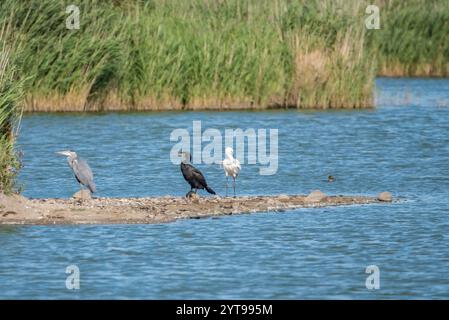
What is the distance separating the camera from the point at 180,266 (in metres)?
14.0

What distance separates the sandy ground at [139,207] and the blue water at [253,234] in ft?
1.01

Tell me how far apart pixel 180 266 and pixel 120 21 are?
1738cm

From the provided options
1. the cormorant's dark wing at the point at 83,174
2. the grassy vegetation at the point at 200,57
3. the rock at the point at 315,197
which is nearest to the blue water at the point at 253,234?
the rock at the point at 315,197

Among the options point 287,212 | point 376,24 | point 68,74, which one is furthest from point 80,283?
point 376,24

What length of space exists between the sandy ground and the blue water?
31cm

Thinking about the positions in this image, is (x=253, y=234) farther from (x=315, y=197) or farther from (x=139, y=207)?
(x=315, y=197)

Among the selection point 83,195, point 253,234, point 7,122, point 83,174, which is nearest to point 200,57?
point 83,195

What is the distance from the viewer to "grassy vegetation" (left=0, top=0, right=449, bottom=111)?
2936 cm

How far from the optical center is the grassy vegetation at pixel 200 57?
96.3 feet

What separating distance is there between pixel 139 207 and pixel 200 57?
1393 centimetres

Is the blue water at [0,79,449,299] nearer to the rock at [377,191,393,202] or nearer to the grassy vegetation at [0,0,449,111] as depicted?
the rock at [377,191,393,202]

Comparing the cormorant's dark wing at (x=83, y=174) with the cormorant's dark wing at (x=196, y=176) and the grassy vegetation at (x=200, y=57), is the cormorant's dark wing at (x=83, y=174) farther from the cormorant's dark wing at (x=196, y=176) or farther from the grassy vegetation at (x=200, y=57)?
the grassy vegetation at (x=200, y=57)

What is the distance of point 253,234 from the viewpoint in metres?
15.7

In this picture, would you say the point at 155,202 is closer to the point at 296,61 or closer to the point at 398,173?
the point at 398,173
